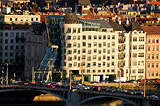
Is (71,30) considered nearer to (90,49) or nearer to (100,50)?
(90,49)

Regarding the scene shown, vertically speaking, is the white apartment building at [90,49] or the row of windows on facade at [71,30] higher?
the row of windows on facade at [71,30]

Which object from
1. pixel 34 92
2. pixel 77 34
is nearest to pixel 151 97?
pixel 34 92

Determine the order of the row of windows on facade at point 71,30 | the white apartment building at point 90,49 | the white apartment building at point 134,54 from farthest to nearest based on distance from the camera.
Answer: the white apartment building at point 134,54, the white apartment building at point 90,49, the row of windows on facade at point 71,30

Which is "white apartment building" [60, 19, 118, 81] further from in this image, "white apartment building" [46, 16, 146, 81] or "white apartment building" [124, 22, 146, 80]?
"white apartment building" [124, 22, 146, 80]

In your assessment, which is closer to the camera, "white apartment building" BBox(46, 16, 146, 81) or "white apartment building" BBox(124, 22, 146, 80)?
"white apartment building" BBox(46, 16, 146, 81)

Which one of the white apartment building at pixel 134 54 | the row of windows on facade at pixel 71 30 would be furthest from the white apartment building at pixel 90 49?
the white apartment building at pixel 134 54

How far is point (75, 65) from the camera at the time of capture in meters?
189

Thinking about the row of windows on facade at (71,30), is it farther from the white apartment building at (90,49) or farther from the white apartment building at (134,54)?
the white apartment building at (134,54)

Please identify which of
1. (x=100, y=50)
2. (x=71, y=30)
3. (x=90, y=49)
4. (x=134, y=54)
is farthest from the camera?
(x=134, y=54)

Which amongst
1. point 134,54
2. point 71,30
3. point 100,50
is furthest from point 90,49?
point 134,54

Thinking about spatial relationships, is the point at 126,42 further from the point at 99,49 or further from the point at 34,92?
the point at 34,92

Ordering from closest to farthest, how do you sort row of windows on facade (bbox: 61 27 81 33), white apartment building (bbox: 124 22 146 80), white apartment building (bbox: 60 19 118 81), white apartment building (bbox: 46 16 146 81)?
row of windows on facade (bbox: 61 27 81 33) → white apartment building (bbox: 60 19 118 81) → white apartment building (bbox: 46 16 146 81) → white apartment building (bbox: 124 22 146 80)

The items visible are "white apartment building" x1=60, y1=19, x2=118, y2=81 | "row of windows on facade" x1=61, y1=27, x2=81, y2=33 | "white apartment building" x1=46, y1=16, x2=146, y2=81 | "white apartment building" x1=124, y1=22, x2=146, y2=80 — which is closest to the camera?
"row of windows on facade" x1=61, y1=27, x2=81, y2=33

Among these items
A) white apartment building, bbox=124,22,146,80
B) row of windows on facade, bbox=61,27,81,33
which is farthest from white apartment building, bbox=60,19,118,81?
white apartment building, bbox=124,22,146,80
